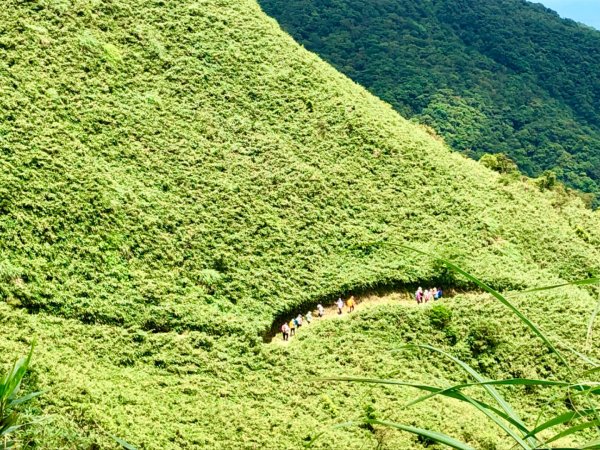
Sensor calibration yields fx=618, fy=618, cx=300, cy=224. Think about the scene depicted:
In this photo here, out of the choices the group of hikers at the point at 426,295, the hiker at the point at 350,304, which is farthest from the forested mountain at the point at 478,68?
the hiker at the point at 350,304

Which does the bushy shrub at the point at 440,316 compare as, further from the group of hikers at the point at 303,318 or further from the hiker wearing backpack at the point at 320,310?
the hiker wearing backpack at the point at 320,310

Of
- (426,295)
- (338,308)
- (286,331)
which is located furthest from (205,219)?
(426,295)

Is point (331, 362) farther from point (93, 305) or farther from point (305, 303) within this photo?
point (93, 305)

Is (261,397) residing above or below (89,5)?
below

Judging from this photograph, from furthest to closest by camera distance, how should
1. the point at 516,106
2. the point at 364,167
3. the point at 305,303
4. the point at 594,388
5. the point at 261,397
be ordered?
1. the point at 516,106
2. the point at 364,167
3. the point at 305,303
4. the point at 261,397
5. the point at 594,388

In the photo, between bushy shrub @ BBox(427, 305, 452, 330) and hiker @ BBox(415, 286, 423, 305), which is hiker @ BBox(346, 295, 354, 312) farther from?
bushy shrub @ BBox(427, 305, 452, 330)

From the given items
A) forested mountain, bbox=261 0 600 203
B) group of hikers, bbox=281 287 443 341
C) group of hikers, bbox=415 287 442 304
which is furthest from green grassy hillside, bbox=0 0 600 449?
forested mountain, bbox=261 0 600 203

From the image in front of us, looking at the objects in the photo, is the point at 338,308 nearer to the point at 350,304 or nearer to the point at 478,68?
the point at 350,304

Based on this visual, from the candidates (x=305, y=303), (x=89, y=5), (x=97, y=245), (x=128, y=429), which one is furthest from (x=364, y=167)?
(x=128, y=429)
